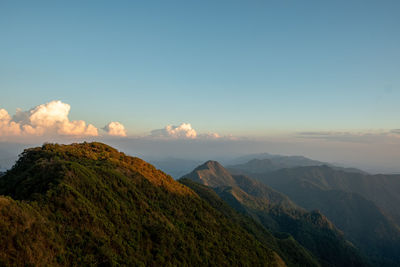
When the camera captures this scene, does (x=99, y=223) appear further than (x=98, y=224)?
Yes

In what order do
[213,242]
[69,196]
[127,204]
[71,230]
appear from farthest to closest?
[213,242] → [127,204] → [69,196] → [71,230]

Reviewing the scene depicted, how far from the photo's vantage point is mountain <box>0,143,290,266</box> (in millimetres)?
22109

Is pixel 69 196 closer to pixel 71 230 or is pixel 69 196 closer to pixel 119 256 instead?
pixel 71 230

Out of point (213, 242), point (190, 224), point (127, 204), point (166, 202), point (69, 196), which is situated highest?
point (69, 196)

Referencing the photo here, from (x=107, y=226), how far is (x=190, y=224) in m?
30.4

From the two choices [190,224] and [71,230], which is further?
[190,224]

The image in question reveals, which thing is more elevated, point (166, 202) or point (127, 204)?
point (127, 204)

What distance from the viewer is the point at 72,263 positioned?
23016 mm

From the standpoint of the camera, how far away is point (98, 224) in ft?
100

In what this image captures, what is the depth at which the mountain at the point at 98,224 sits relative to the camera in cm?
2211

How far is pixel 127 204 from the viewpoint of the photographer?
146 feet

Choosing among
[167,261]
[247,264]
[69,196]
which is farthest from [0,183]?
[247,264]

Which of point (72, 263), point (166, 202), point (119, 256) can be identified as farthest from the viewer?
point (166, 202)

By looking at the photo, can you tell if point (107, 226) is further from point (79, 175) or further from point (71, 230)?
point (79, 175)
